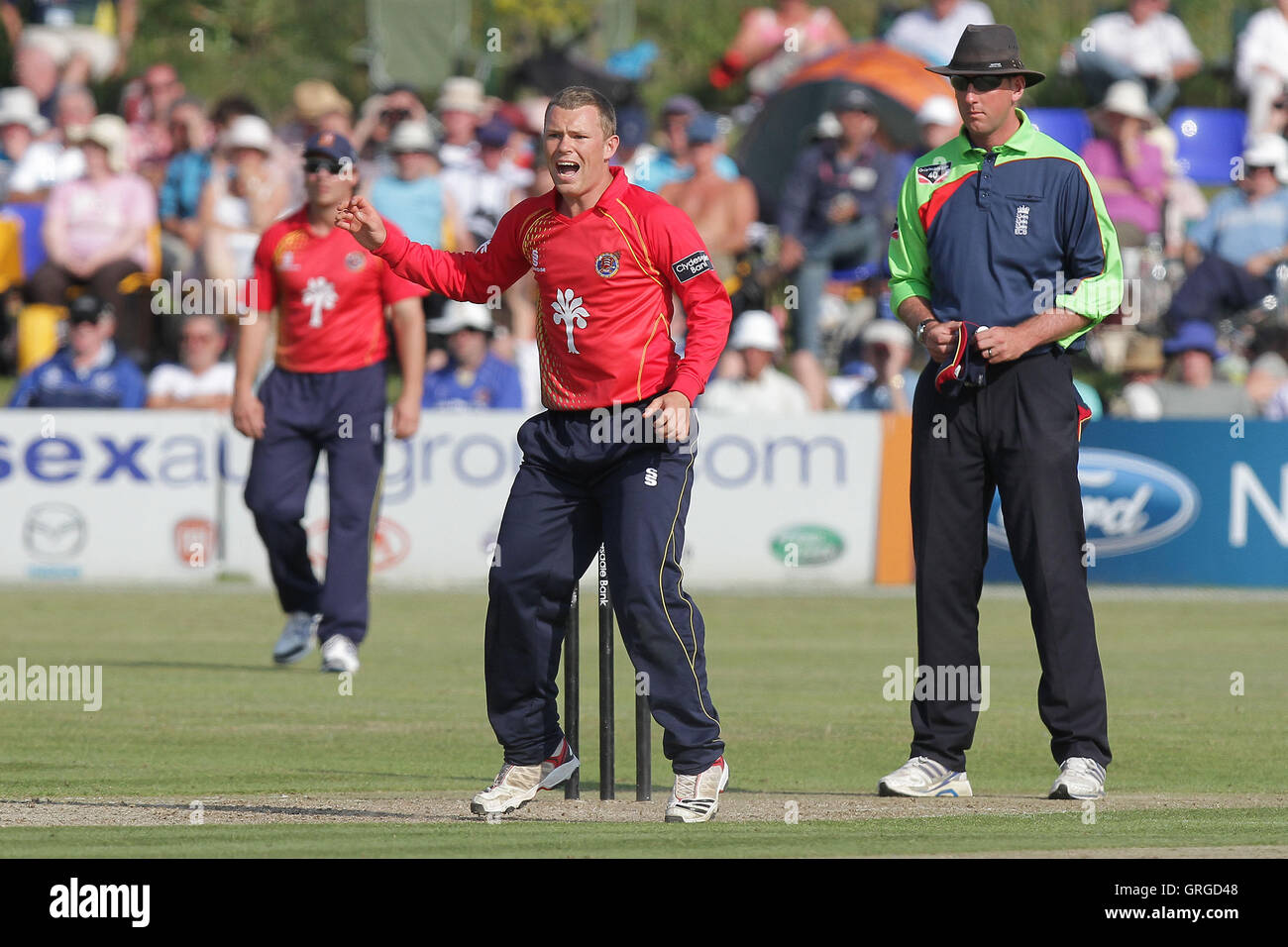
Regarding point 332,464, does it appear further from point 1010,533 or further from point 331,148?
point 1010,533

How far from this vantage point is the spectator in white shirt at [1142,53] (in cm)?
2383

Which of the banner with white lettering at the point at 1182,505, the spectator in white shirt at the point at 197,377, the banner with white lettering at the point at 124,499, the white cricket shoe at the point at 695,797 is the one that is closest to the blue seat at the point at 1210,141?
the banner with white lettering at the point at 1182,505

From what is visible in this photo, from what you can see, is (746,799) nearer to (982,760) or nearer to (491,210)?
(982,760)

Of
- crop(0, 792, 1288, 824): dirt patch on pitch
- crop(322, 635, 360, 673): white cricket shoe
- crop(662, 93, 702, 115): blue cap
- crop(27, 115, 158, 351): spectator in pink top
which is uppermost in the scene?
crop(662, 93, 702, 115): blue cap

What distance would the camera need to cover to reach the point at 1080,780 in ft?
26.6

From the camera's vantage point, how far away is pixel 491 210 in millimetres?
20766

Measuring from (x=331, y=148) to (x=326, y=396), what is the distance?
54.3 inches

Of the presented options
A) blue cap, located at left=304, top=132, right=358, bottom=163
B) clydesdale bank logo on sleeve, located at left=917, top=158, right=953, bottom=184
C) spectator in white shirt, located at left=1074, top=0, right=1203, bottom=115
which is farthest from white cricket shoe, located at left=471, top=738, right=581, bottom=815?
spectator in white shirt, located at left=1074, top=0, right=1203, bottom=115

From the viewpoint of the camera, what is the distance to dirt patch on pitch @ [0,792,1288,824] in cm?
771

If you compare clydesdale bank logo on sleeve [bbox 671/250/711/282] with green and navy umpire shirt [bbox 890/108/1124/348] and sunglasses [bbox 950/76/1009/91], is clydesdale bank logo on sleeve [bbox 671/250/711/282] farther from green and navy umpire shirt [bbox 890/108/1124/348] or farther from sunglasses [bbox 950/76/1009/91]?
sunglasses [bbox 950/76/1009/91]

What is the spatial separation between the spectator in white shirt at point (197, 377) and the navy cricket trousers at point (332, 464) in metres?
5.88

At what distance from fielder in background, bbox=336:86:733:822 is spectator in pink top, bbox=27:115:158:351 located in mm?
12869

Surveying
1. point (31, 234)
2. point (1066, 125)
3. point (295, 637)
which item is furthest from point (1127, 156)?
point (295, 637)
